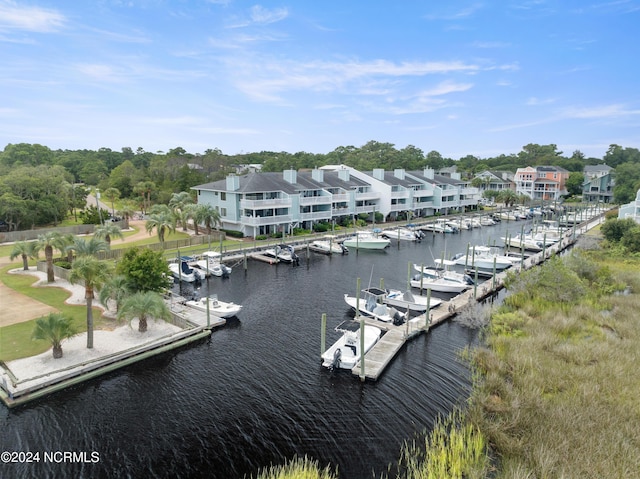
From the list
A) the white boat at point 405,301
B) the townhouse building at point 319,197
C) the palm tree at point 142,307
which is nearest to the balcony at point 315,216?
the townhouse building at point 319,197

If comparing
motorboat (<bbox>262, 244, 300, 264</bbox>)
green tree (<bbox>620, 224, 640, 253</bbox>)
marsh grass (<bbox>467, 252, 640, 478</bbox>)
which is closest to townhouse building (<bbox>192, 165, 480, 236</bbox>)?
motorboat (<bbox>262, 244, 300, 264</bbox>)

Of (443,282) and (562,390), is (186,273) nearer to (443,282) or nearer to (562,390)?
(443,282)

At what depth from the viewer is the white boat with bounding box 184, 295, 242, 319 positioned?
33250mm

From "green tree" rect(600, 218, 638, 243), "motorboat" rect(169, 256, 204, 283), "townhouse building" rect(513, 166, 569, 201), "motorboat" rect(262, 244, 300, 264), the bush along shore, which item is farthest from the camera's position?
"townhouse building" rect(513, 166, 569, 201)

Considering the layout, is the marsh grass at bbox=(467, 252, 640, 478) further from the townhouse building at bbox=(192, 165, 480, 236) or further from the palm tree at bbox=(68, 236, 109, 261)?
the townhouse building at bbox=(192, 165, 480, 236)

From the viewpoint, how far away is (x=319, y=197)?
7112 cm

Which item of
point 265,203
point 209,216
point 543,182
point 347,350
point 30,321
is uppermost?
point 543,182

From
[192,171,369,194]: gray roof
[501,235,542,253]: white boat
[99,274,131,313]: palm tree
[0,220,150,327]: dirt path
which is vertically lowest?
[0,220,150,327]: dirt path

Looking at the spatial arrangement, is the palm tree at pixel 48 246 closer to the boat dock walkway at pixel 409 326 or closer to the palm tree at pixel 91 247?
the palm tree at pixel 91 247

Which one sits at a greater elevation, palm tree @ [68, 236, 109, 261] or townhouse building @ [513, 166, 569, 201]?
townhouse building @ [513, 166, 569, 201]

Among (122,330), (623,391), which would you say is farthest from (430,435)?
(122,330)

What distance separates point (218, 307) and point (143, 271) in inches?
253

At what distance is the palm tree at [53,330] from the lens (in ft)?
78.1

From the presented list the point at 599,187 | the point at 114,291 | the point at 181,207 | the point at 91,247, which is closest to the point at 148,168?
the point at 181,207
